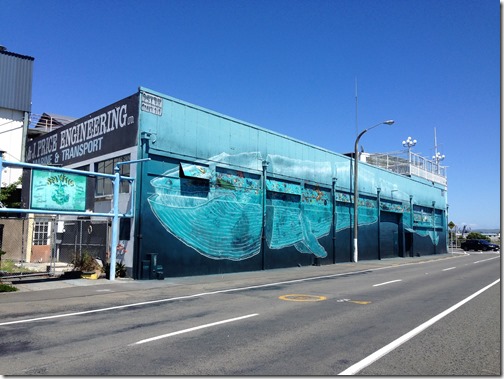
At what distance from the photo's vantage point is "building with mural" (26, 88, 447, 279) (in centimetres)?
1870

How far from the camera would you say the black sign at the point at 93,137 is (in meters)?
19.2

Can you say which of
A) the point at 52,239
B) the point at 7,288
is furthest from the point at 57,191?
the point at 52,239

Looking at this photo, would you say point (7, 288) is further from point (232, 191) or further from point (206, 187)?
point (232, 191)

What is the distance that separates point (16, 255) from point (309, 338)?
2105 cm

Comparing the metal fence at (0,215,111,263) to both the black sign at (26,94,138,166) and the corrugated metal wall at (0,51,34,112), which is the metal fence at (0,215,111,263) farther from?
the corrugated metal wall at (0,51,34,112)

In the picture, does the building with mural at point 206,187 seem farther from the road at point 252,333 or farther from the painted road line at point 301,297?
the painted road line at point 301,297

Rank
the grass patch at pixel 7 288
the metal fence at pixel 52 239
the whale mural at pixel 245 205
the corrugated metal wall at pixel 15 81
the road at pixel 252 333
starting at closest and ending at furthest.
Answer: the road at pixel 252 333 → the grass patch at pixel 7 288 → the whale mural at pixel 245 205 → the metal fence at pixel 52 239 → the corrugated metal wall at pixel 15 81

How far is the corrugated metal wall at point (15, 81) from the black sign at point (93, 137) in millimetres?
6342

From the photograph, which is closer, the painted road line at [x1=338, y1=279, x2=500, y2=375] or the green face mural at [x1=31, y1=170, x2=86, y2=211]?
the painted road line at [x1=338, y1=279, x2=500, y2=375]

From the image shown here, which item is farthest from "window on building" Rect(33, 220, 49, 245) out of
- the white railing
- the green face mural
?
the white railing

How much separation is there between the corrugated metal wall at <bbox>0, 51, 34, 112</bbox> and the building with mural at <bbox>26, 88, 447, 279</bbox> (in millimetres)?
4818

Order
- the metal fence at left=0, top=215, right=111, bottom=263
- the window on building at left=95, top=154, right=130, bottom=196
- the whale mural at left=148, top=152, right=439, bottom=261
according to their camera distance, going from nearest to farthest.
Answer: the window on building at left=95, top=154, right=130, bottom=196 < the whale mural at left=148, top=152, right=439, bottom=261 < the metal fence at left=0, top=215, right=111, bottom=263

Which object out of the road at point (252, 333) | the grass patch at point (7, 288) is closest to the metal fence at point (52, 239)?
the grass patch at point (7, 288)

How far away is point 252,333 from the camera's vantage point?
7.93 metres
